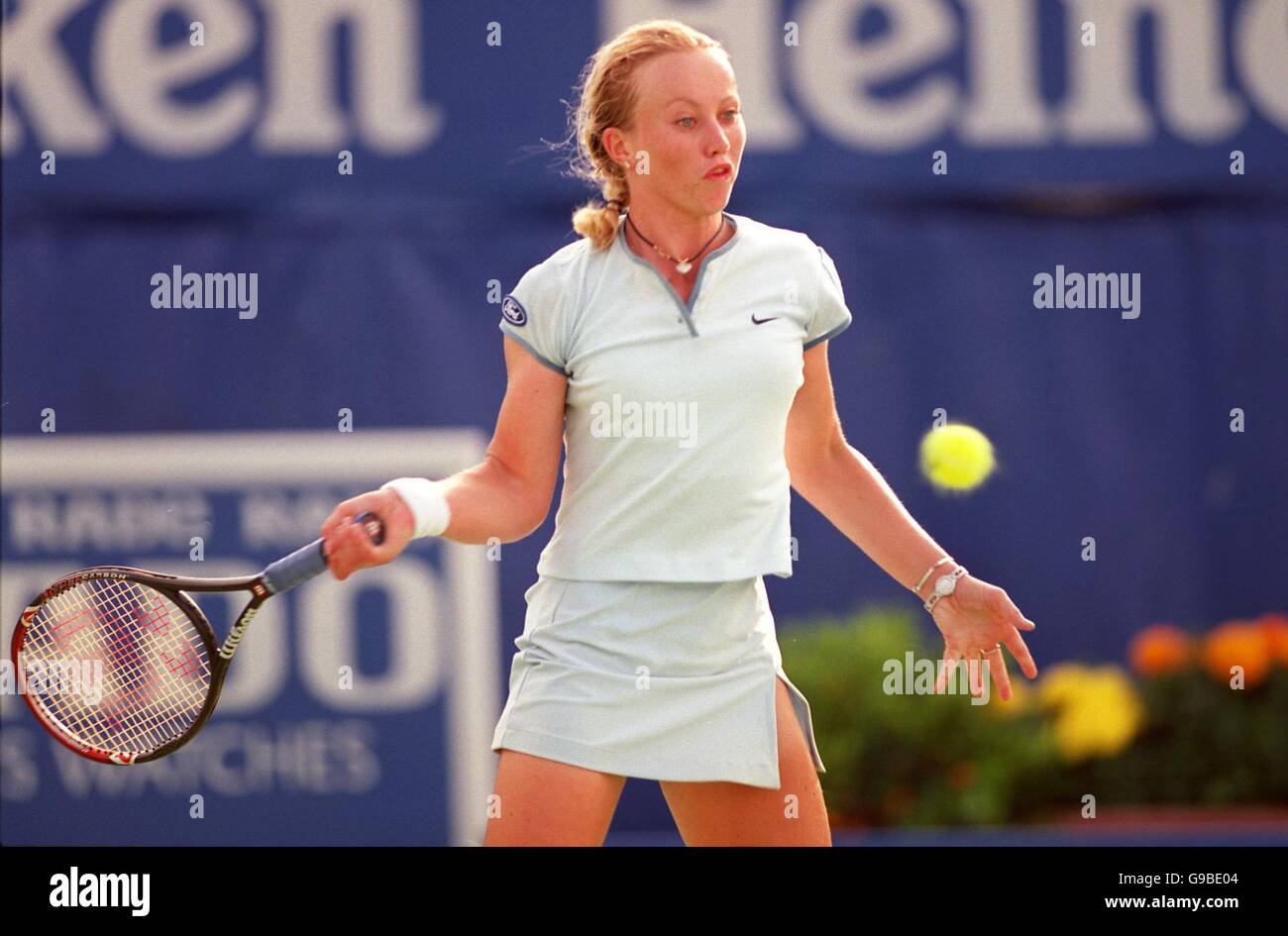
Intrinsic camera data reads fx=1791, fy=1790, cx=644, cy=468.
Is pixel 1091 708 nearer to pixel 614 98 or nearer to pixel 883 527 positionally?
pixel 883 527

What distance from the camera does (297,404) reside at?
564 centimetres

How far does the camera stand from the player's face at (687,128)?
3.01 meters

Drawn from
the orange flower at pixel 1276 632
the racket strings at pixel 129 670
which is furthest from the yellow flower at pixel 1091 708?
the racket strings at pixel 129 670

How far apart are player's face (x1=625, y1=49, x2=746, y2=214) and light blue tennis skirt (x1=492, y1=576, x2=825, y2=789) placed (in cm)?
67

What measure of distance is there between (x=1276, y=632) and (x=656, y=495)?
345cm

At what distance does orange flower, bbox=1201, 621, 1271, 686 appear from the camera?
5.67 meters

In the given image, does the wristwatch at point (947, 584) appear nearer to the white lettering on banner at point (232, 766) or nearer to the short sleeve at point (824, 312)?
the short sleeve at point (824, 312)

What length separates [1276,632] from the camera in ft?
18.8

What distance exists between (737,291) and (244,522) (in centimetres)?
285

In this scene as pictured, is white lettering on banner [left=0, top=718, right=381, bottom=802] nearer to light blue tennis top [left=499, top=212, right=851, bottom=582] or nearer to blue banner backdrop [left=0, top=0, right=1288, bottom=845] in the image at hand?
blue banner backdrop [left=0, top=0, right=1288, bottom=845]
